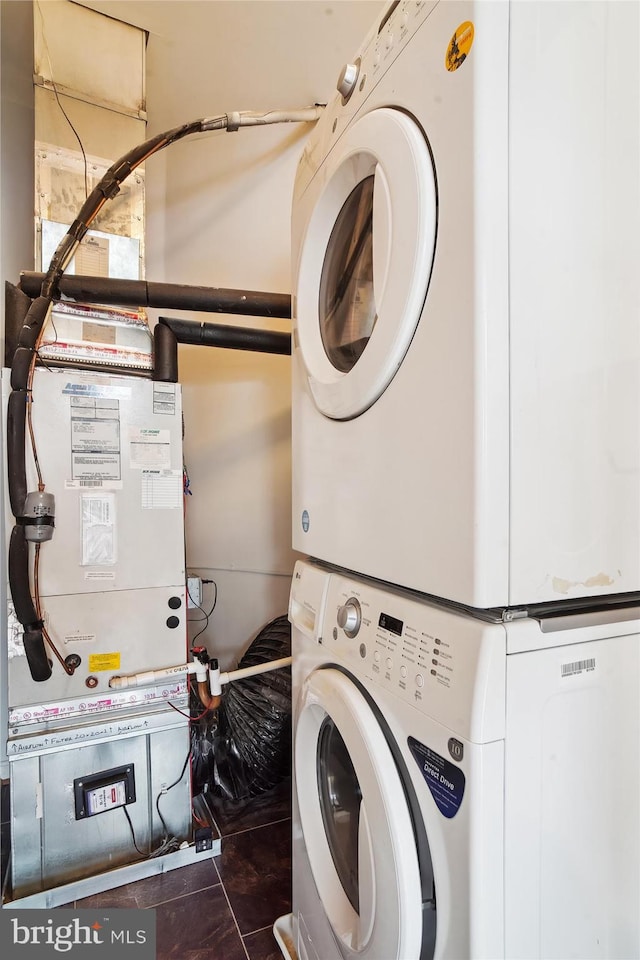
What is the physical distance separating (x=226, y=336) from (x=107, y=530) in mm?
872

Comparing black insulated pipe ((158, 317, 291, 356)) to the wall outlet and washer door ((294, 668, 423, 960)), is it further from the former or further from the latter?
washer door ((294, 668, 423, 960))

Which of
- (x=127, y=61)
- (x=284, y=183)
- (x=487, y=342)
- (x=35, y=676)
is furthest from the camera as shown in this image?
(x=284, y=183)

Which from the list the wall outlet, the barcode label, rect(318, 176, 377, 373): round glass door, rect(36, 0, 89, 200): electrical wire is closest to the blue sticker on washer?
the barcode label

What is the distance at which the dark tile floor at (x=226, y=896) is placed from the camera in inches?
53.3

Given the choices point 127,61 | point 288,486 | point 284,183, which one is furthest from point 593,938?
point 127,61

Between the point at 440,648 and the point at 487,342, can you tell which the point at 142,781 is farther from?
the point at 487,342

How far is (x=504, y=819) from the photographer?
64cm

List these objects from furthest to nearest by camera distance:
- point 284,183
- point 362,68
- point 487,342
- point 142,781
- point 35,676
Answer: point 284,183 < point 142,781 < point 35,676 < point 362,68 < point 487,342

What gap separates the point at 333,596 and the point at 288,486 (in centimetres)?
140

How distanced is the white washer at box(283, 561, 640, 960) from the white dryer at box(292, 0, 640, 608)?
75 mm

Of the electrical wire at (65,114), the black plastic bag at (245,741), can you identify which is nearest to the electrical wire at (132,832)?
the black plastic bag at (245,741)

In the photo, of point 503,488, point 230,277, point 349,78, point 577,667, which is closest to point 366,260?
point 349,78

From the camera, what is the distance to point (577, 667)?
70cm

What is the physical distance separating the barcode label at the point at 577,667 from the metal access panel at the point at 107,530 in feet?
4.38
